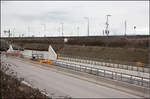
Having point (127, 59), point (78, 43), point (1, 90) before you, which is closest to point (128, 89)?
point (1, 90)

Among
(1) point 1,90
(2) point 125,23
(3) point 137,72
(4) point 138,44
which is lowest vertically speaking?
(3) point 137,72

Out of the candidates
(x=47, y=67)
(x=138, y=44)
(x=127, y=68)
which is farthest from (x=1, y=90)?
(x=138, y=44)

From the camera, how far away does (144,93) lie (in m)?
12.0

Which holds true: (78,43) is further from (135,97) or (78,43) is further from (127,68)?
(135,97)

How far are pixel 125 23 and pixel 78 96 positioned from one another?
5379 centimetres

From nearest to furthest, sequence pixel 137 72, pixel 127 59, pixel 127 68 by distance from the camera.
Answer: pixel 137 72 → pixel 127 68 → pixel 127 59

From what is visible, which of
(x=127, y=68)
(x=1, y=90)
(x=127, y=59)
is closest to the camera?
(x=1, y=90)

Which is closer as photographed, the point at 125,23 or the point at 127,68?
the point at 127,68

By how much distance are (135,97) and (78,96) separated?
3.89m

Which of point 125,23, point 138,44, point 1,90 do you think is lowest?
point 1,90

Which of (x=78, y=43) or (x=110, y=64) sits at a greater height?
(x=78, y=43)

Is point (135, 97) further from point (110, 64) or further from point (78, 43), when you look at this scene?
point (78, 43)

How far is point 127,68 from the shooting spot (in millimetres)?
27953

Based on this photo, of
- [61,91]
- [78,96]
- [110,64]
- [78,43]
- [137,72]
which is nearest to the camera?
[78,96]
